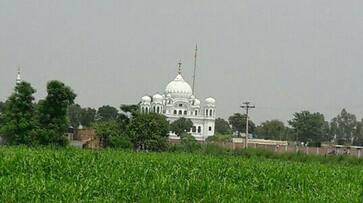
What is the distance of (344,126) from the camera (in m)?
139

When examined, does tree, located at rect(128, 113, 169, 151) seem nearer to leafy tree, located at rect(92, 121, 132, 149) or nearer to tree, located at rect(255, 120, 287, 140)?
leafy tree, located at rect(92, 121, 132, 149)

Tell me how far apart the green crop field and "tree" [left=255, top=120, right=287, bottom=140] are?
3811 inches

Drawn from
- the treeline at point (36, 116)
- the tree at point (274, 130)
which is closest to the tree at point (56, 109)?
the treeline at point (36, 116)

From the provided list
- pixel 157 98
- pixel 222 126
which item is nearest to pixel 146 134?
pixel 157 98

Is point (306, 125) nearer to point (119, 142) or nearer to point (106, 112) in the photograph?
point (106, 112)

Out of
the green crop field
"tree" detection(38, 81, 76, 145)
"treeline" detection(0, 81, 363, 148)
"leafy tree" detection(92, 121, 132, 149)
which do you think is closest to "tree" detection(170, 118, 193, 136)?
"treeline" detection(0, 81, 363, 148)

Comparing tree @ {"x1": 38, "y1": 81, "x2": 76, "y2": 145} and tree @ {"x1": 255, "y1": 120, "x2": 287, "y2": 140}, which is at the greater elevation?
tree @ {"x1": 255, "y1": 120, "x2": 287, "y2": 140}

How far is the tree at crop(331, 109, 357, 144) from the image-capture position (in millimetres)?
134500

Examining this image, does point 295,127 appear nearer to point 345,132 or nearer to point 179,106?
point 179,106

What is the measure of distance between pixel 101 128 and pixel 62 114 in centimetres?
927

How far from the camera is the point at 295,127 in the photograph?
109 metres

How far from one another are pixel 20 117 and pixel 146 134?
1413 centimetres

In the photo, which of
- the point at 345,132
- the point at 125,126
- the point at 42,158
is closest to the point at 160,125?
the point at 125,126

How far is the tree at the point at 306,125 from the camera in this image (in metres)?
108
